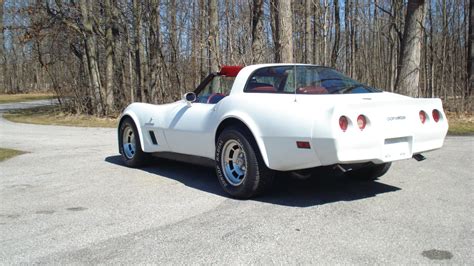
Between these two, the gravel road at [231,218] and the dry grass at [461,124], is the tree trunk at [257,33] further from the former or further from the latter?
the gravel road at [231,218]

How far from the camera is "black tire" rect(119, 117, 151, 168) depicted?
7.37m

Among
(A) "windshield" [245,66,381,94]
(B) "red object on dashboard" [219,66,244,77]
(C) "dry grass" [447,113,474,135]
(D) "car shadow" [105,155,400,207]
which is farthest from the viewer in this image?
(C) "dry grass" [447,113,474,135]

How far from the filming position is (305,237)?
12.8ft

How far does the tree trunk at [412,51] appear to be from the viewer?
12648 mm

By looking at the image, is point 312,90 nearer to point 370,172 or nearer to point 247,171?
point 247,171

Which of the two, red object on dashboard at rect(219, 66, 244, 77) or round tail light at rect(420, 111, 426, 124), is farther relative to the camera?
red object on dashboard at rect(219, 66, 244, 77)

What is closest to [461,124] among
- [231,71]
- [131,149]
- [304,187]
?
[304,187]

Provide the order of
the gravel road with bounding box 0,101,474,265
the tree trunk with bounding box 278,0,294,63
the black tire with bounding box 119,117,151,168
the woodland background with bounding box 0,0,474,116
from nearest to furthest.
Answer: the gravel road with bounding box 0,101,474,265 → the black tire with bounding box 119,117,151,168 → the tree trunk with bounding box 278,0,294,63 → the woodland background with bounding box 0,0,474,116

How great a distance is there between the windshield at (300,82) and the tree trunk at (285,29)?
608 centimetres

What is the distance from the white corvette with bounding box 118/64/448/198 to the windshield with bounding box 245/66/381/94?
1cm

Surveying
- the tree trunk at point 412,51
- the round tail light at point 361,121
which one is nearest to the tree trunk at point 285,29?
the tree trunk at point 412,51

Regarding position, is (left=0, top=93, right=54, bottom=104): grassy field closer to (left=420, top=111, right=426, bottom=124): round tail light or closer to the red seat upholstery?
the red seat upholstery

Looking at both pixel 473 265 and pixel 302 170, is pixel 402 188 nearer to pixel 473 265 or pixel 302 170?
pixel 302 170

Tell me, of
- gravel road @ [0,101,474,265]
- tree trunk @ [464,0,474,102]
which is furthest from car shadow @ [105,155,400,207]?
tree trunk @ [464,0,474,102]
